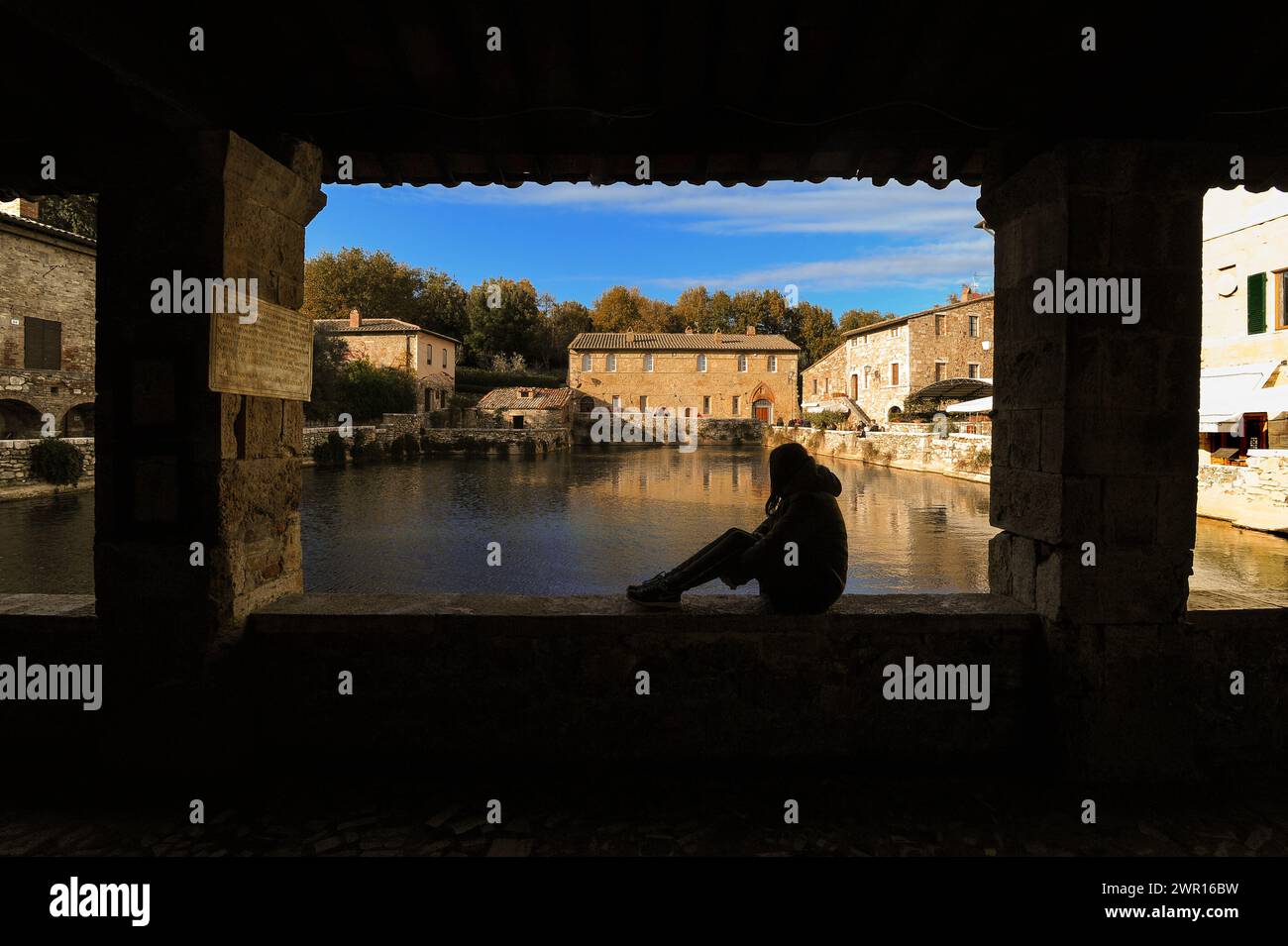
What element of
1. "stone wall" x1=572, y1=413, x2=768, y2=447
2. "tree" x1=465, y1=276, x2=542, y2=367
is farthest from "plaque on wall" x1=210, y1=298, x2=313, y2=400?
"tree" x1=465, y1=276, x2=542, y2=367

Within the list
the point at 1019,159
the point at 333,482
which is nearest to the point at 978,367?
the point at 333,482

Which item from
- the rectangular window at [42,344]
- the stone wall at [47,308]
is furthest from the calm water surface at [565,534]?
the rectangular window at [42,344]

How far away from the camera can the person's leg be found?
3.06 meters

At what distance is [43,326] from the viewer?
21.3m

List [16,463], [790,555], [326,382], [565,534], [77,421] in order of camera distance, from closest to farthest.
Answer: [790,555], [565,534], [16,463], [77,421], [326,382]

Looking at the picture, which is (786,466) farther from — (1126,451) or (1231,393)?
(1231,393)

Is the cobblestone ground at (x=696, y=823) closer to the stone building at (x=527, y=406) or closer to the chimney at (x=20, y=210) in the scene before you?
the chimney at (x=20, y=210)

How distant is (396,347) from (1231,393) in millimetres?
36085

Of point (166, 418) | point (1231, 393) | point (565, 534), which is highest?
point (1231, 393)

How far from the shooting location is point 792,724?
3.02 meters

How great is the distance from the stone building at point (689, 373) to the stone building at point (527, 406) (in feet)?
22.2

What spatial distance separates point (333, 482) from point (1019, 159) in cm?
2029

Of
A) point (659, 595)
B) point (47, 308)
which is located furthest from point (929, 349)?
point (47, 308)

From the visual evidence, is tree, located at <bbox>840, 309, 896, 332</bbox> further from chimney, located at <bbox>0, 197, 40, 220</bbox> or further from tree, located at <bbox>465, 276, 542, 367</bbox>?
chimney, located at <bbox>0, 197, 40, 220</bbox>
